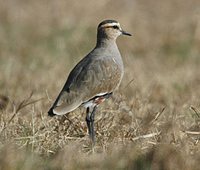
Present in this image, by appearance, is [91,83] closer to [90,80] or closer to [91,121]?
[90,80]

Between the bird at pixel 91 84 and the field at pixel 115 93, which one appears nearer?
the field at pixel 115 93

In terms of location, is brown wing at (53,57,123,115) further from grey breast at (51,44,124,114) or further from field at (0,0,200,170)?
field at (0,0,200,170)

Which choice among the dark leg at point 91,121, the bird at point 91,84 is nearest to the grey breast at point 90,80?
the bird at point 91,84

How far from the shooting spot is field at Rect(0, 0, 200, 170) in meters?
5.42

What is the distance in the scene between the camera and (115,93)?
7840mm

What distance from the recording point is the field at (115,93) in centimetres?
542

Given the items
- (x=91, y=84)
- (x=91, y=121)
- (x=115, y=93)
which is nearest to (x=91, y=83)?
(x=91, y=84)

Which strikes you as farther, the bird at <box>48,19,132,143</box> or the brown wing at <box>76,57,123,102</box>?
the brown wing at <box>76,57,123,102</box>

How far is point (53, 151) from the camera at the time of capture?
5.84m

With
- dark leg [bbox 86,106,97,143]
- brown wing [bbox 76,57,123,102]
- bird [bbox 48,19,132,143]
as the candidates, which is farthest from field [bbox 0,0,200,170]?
brown wing [bbox 76,57,123,102]

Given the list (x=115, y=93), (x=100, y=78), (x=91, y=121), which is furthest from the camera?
(x=115, y=93)

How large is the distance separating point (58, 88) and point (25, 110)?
4.50 ft

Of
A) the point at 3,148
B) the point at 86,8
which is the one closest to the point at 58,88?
the point at 3,148

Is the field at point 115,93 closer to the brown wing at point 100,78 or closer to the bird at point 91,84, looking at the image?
the bird at point 91,84
